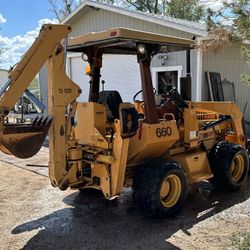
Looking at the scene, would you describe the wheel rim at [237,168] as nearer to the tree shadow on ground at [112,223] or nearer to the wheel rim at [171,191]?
the tree shadow on ground at [112,223]

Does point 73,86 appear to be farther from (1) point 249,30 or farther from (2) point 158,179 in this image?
(1) point 249,30

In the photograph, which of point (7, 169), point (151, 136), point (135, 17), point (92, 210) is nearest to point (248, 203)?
point (151, 136)

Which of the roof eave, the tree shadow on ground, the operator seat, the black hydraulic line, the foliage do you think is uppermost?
the foliage

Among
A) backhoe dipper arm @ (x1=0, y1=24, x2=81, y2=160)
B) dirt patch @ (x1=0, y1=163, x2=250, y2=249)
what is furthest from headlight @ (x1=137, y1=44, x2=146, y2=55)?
dirt patch @ (x1=0, y1=163, x2=250, y2=249)

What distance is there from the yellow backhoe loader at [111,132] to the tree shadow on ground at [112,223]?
9.5 inches

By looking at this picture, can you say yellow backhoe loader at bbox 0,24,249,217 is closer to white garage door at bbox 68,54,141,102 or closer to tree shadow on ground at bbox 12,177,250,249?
tree shadow on ground at bbox 12,177,250,249

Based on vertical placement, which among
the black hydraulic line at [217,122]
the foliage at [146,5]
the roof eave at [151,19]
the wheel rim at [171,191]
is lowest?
the wheel rim at [171,191]

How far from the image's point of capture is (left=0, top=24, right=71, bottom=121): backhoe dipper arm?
4.11 m

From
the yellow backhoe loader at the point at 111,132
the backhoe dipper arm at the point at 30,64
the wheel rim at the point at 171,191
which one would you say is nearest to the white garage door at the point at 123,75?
the yellow backhoe loader at the point at 111,132

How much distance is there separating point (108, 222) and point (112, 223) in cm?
7

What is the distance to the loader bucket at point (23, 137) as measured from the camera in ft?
13.4

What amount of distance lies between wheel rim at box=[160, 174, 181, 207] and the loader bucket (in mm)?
1779

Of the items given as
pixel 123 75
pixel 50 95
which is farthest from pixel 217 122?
pixel 123 75

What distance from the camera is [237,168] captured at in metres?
6.29
